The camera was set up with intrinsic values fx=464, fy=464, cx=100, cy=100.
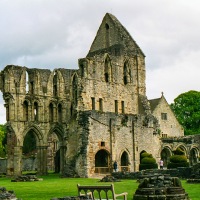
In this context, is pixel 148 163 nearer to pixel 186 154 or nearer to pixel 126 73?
pixel 186 154

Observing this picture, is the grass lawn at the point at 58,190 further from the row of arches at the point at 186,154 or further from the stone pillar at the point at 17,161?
the row of arches at the point at 186,154

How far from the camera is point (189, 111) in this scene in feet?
242

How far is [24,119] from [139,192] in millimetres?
36019

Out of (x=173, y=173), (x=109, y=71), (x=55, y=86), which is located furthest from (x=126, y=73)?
(x=173, y=173)

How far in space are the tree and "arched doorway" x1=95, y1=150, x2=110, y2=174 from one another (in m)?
30.5

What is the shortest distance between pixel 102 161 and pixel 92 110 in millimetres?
6078

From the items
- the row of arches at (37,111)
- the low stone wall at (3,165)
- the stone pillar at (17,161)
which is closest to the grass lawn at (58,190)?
the stone pillar at (17,161)

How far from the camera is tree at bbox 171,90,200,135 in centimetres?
7288

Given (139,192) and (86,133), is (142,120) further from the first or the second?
(139,192)

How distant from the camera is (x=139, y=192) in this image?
17.4 metres

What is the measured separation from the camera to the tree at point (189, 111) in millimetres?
72875

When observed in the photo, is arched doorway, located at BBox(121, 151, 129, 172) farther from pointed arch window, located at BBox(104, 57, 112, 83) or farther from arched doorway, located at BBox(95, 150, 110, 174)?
pointed arch window, located at BBox(104, 57, 112, 83)

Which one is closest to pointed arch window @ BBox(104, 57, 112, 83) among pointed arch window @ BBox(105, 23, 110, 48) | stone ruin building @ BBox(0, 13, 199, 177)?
stone ruin building @ BBox(0, 13, 199, 177)

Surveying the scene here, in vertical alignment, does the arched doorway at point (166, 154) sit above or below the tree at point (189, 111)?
below
